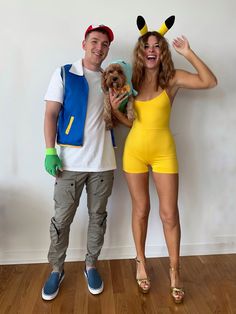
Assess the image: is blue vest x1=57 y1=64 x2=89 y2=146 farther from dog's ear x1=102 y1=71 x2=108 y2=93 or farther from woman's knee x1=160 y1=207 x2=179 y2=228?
woman's knee x1=160 y1=207 x2=179 y2=228

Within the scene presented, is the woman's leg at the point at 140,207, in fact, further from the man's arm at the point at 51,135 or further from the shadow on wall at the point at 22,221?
the shadow on wall at the point at 22,221

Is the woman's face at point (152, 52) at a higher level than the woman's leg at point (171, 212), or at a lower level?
higher

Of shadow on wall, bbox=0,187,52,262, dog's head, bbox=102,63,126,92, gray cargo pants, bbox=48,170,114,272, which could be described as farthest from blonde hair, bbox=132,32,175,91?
shadow on wall, bbox=0,187,52,262

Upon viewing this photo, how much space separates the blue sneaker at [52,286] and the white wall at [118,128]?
1.04 ft

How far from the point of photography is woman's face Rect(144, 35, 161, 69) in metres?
1.64

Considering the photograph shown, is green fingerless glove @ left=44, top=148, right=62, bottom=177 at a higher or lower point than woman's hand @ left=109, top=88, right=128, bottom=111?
lower

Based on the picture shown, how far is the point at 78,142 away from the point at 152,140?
418 mm

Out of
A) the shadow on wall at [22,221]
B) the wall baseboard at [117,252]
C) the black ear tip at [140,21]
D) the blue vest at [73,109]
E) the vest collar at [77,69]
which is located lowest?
the wall baseboard at [117,252]

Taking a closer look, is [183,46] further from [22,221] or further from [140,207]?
[22,221]

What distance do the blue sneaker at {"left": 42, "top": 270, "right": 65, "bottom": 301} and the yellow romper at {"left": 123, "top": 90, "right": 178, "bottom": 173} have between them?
765 mm

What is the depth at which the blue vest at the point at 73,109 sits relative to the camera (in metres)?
1.63

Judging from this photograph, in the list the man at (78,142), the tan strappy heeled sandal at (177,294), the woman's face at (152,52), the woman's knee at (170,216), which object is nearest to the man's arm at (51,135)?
the man at (78,142)

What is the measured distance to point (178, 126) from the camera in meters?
2.06

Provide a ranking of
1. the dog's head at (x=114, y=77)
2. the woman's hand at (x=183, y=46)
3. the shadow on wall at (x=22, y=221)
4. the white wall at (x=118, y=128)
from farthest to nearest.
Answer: the shadow on wall at (x=22, y=221) < the white wall at (x=118, y=128) < the woman's hand at (x=183, y=46) < the dog's head at (x=114, y=77)
